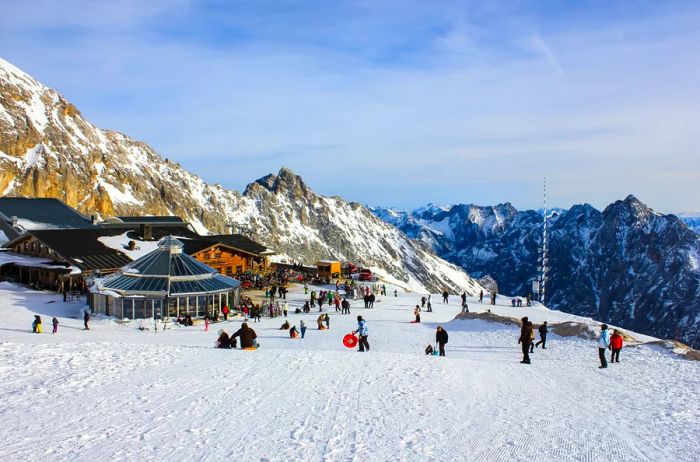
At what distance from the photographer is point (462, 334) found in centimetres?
2872

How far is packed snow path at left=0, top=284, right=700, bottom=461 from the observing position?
10.3m

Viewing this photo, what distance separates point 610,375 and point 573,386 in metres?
2.52

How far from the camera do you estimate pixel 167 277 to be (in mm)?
34844

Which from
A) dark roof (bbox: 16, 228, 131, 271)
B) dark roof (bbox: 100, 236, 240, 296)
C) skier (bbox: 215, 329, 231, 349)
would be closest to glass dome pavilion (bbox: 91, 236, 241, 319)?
dark roof (bbox: 100, 236, 240, 296)

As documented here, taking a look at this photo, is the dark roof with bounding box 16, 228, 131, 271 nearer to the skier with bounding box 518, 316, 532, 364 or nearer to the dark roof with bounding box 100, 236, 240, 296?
the dark roof with bounding box 100, 236, 240, 296

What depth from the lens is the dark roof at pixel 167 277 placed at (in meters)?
34.1

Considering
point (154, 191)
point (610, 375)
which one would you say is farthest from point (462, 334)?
point (154, 191)

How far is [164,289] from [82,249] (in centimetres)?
1575

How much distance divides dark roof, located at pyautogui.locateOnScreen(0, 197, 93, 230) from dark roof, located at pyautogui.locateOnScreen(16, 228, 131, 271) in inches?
623

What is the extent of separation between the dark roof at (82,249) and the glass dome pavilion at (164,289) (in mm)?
9149

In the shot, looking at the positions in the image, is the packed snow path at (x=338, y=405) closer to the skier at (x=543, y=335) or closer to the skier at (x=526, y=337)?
the skier at (x=526, y=337)

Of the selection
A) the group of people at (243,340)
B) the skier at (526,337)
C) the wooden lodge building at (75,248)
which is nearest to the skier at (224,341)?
the group of people at (243,340)

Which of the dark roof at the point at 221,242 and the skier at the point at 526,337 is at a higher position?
the dark roof at the point at 221,242

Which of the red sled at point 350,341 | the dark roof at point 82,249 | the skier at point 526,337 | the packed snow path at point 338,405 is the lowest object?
the red sled at point 350,341
